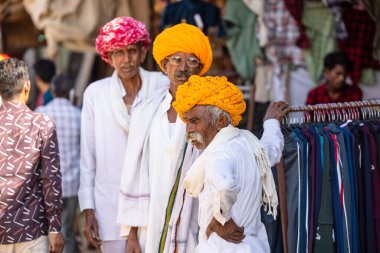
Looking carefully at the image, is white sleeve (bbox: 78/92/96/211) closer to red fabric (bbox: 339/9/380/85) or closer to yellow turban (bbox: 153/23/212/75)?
yellow turban (bbox: 153/23/212/75)

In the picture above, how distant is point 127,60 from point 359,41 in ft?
9.46

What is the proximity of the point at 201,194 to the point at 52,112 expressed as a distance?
3402 mm

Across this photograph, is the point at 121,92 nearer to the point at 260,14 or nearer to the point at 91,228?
the point at 91,228

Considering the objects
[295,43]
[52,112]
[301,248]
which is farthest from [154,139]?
[295,43]

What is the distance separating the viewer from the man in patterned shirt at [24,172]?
461 centimetres

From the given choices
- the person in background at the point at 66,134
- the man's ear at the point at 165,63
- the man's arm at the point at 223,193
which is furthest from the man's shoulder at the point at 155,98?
the person in background at the point at 66,134

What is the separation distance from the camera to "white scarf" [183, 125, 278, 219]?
3.72 m

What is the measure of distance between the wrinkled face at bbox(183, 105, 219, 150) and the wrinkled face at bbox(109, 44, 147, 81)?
133cm

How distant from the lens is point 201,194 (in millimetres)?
3793

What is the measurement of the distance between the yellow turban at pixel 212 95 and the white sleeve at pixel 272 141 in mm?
266

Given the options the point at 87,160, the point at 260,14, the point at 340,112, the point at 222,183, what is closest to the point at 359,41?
the point at 260,14

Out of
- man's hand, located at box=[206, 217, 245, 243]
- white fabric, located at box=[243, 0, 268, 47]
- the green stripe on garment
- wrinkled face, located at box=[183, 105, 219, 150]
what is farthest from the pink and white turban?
white fabric, located at box=[243, 0, 268, 47]

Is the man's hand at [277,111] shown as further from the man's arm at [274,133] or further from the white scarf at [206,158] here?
the white scarf at [206,158]

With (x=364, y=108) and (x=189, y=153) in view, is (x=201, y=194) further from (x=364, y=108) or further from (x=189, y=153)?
(x=364, y=108)
